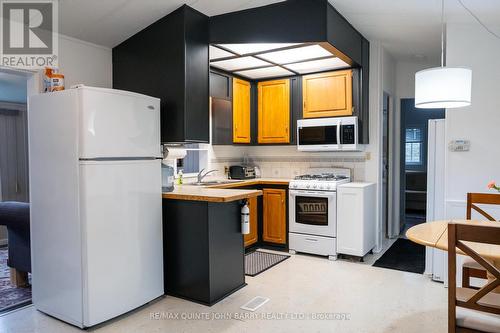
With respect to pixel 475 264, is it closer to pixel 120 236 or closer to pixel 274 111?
pixel 120 236

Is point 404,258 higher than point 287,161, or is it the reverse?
point 287,161

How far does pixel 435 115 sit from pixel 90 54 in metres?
7.54

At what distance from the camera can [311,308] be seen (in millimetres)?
2918

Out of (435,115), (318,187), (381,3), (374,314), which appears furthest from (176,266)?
(435,115)

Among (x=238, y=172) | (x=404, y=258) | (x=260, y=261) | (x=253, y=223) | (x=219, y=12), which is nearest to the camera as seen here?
(x=219, y=12)

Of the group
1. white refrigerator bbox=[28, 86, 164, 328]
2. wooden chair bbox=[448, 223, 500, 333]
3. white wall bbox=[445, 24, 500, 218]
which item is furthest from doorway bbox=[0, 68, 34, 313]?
white wall bbox=[445, 24, 500, 218]

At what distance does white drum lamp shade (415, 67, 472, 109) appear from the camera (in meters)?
2.03

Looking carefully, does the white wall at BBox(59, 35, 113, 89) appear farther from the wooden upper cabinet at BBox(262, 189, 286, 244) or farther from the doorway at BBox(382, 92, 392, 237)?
the doorway at BBox(382, 92, 392, 237)

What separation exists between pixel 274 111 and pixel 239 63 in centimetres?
102

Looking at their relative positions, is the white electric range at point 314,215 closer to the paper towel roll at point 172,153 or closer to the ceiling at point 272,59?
the ceiling at point 272,59

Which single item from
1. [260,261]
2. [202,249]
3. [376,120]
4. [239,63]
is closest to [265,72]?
[239,63]

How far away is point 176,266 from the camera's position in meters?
3.14

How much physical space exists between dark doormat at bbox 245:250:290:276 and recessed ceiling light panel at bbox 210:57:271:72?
2.30 meters

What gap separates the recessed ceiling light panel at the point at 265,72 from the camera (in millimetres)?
4469
